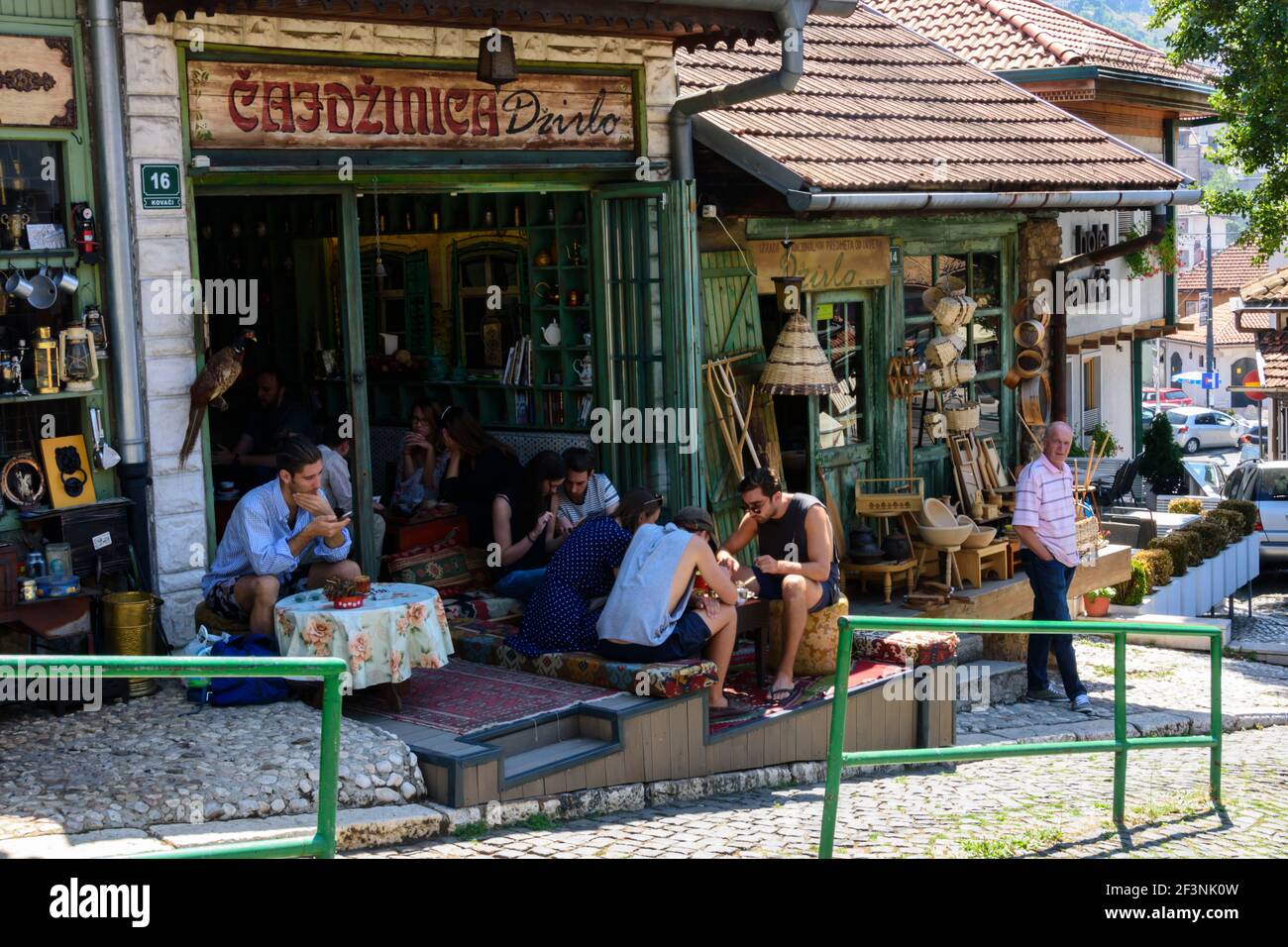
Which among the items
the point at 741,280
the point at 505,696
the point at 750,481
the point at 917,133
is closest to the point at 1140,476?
the point at 917,133

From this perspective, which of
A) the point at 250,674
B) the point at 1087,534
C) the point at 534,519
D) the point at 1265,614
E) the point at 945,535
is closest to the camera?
the point at 250,674

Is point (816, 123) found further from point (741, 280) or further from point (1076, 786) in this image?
point (1076, 786)

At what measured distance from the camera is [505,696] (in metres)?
8.38

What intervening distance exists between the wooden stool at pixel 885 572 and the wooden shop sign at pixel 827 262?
2.21 meters

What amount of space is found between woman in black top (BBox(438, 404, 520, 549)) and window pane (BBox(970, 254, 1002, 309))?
17.2ft

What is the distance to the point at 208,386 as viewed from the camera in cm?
855

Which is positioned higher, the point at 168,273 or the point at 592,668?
the point at 168,273

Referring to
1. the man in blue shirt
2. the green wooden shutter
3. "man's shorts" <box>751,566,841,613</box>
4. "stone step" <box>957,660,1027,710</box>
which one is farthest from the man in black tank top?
the green wooden shutter

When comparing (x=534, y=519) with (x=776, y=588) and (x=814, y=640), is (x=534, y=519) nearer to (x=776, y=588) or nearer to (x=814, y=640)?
(x=776, y=588)

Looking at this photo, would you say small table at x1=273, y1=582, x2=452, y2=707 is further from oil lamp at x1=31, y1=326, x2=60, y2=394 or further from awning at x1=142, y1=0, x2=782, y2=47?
awning at x1=142, y1=0, x2=782, y2=47

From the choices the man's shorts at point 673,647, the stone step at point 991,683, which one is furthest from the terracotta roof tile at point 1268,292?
the man's shorts at point 673,647

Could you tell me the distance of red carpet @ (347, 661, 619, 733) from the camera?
26.1 feet

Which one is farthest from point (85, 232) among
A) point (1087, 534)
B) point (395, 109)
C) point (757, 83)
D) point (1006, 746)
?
point (1087, 534)

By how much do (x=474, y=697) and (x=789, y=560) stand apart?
223 cm
